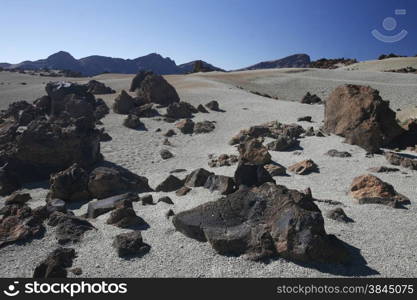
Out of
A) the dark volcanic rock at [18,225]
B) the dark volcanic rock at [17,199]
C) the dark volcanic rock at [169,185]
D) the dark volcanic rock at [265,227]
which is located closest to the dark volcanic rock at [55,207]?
the dark volcanic rock at [18,225]

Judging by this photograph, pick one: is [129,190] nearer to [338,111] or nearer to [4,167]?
[4,167]

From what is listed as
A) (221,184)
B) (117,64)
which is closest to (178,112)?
(221,184)

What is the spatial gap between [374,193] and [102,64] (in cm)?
14088

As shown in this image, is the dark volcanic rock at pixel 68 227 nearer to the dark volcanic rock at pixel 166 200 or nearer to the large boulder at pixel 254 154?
the dark volcanic rock at pixel 166 200

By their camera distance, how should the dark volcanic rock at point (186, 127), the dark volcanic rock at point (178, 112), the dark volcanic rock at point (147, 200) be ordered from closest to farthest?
the dark volcanic rock at point (147, 200) < the dark volcanic rock at point (186, 127) < the dark volcanic rock at point (178, 112)

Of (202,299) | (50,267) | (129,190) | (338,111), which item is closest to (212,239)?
(202,299)

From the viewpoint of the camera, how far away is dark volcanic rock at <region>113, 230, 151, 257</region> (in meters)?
5.73

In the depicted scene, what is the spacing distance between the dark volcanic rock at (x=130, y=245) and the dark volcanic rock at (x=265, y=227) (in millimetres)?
760

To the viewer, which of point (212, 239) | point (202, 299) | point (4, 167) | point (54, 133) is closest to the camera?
point (202, 299)

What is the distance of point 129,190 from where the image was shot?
9555mm

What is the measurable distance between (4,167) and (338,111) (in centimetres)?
1167

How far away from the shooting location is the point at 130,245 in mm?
5797

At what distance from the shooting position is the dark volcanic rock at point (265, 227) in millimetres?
5191

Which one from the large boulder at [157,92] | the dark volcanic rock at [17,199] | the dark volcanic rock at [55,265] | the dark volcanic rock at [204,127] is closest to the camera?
the dark volcanic rock at [55,265]
